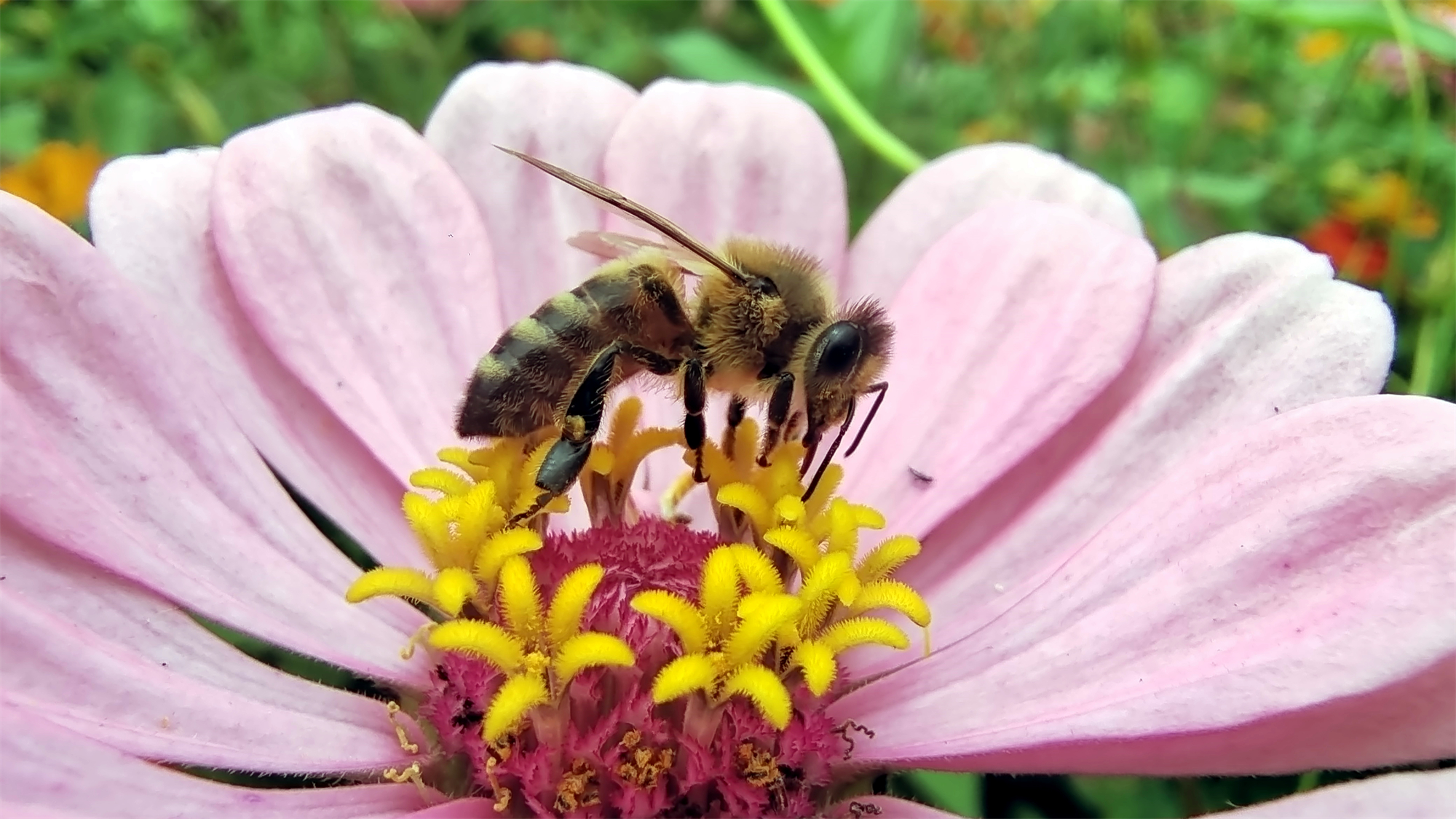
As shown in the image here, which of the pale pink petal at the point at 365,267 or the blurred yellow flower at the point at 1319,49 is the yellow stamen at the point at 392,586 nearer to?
the pale pink petal at the point at 365,267

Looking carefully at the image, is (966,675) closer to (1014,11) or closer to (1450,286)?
(1450,286)

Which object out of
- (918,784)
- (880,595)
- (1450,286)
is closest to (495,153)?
(880,595)

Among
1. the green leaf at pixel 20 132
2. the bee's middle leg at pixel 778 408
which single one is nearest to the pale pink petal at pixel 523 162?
the bee's middle leg at pixel 778 408

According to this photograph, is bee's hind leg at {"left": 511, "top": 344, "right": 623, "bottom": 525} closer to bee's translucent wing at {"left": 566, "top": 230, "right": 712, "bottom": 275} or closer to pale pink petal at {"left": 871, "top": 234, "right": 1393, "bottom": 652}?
bee's translucent wing at {"left": 566, "top": 230, "right": 712, "bottom": 275}

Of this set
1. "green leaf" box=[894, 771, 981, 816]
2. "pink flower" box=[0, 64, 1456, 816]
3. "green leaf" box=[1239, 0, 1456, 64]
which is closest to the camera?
"pink flower" box=[0, 64, 1456, 816]

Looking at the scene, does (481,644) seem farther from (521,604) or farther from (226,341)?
(226,341)

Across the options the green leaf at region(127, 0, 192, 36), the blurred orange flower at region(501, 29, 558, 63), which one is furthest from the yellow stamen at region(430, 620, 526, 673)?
the blurred orange flower at region(501, 29, 558, 63)
